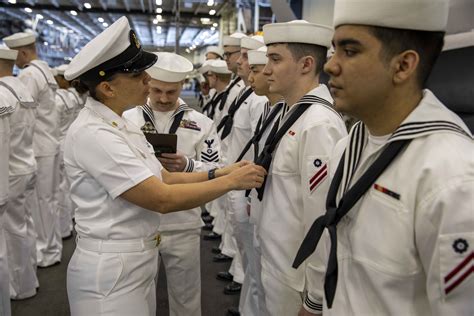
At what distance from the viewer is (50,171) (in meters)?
4.57

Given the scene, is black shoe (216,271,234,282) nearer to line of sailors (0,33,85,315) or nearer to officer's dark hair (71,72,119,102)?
line of sailors (0,33,85,315)

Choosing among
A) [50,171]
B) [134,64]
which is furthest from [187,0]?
[134,64]

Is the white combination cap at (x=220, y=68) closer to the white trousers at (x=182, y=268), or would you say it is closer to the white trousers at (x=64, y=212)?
the white trousers at (x=64, y=212)

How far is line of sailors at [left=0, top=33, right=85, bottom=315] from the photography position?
10.3ft

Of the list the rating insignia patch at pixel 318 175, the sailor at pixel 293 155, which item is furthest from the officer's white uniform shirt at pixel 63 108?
the rating insignia patch at pixel 318 175

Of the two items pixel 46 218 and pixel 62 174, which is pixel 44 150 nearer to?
pixel 46 218

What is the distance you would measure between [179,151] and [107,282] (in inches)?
44.2

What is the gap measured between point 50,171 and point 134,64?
315cm

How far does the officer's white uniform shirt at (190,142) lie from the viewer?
8.64 ft

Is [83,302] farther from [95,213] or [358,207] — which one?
[358,207]

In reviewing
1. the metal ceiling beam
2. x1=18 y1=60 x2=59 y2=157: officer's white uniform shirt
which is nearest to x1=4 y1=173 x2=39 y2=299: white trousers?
x1=18 y1=60 x2=59 y2=157: officer's white uniform shirt

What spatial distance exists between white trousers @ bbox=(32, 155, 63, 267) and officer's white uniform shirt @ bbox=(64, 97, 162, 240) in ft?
9.54

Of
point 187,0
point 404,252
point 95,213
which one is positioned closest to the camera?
point 404,252

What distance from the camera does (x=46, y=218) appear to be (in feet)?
14.9
